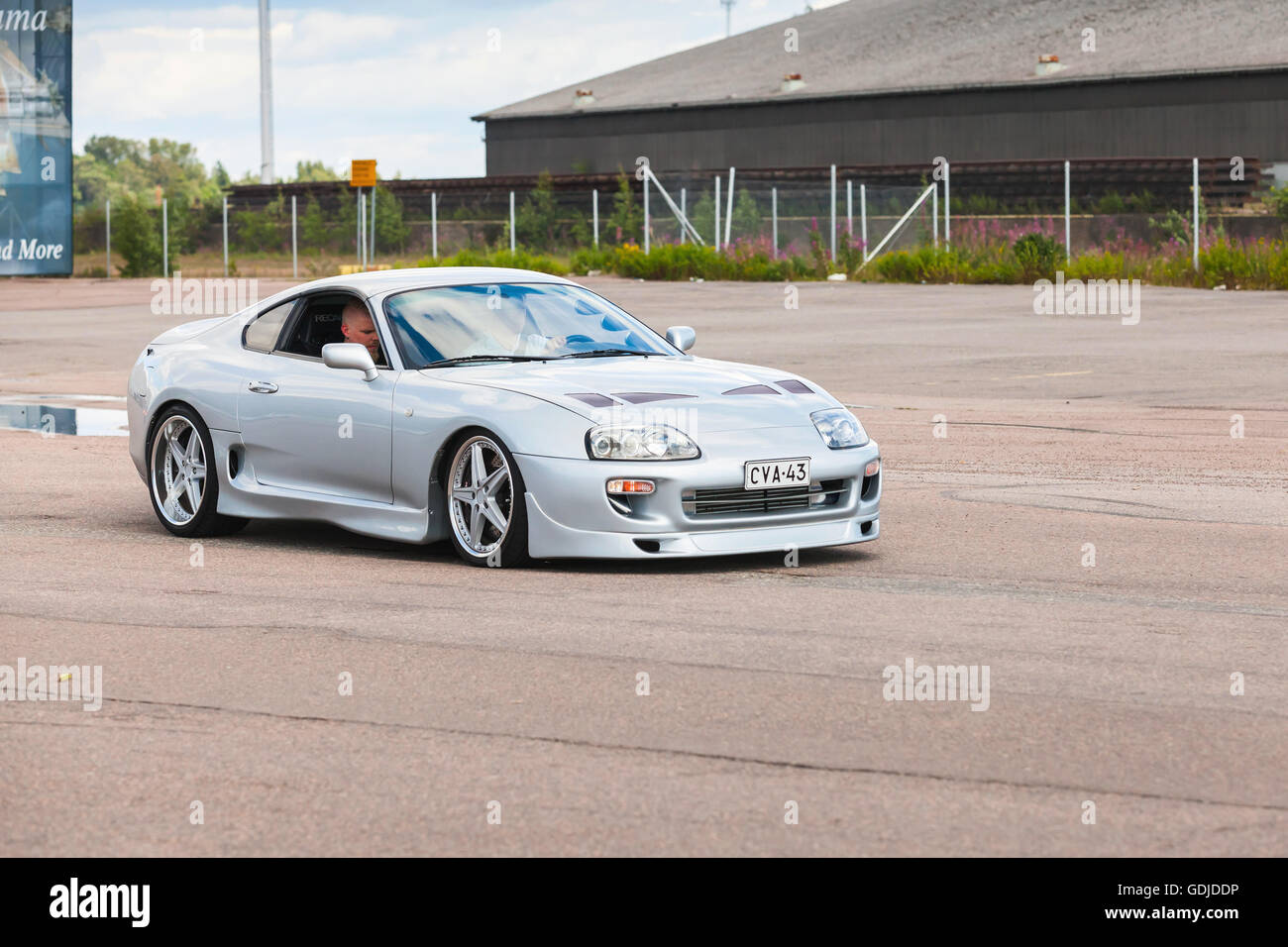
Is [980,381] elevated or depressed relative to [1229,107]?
depressed

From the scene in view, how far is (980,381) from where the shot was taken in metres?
20.2

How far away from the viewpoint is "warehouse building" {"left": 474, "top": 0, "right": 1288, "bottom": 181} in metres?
59.0

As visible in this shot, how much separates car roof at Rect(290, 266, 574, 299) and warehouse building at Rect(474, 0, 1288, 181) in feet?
153

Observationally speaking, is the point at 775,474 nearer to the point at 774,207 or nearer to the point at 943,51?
the point at 774,207

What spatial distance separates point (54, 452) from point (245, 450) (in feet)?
16.0

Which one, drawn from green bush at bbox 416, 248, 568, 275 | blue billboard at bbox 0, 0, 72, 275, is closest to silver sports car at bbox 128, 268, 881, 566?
blue billboard at bbox 0, 0, 72, 275

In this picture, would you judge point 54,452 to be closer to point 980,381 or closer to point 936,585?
point 936,585

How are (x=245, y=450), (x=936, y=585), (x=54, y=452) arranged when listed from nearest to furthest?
(x=936, y=585) → (x=245, y=450) → (x=54, y=452)

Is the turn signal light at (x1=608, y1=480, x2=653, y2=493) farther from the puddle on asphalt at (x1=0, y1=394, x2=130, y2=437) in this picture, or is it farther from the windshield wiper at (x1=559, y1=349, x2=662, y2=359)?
the puddle on asphalt at (x1=0, y1=394, x2=130, y2=437)

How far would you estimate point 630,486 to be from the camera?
8.84 metres

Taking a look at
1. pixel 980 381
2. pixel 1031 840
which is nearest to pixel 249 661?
pixel 1031 840
